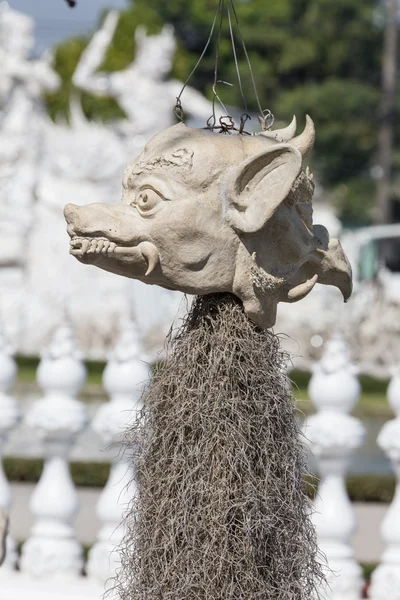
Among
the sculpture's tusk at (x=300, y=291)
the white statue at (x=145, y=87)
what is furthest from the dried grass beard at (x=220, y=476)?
the white statue at (x=145, y=87)

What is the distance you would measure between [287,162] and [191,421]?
1.89ft

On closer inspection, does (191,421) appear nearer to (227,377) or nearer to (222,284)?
(227,377)

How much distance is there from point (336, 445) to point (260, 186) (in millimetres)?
1921

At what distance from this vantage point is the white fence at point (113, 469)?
389cm

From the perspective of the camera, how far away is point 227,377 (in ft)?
7.48

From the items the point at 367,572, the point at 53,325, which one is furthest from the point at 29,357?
the point at 367,572

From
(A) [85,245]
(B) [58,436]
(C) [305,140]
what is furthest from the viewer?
(B) [58,436]

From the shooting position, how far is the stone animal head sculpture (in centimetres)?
221

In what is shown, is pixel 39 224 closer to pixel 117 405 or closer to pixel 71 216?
pixel 117 405

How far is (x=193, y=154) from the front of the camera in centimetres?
222

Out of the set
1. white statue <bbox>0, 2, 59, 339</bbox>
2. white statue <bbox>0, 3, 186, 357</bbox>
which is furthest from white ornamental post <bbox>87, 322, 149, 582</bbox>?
white statue <bbox>0, 2, 59, 339</bbox>

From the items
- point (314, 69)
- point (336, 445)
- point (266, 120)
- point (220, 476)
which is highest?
point (314, 69)

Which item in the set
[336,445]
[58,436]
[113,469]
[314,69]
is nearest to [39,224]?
[58,436]

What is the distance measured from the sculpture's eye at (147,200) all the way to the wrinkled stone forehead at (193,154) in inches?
1.7
